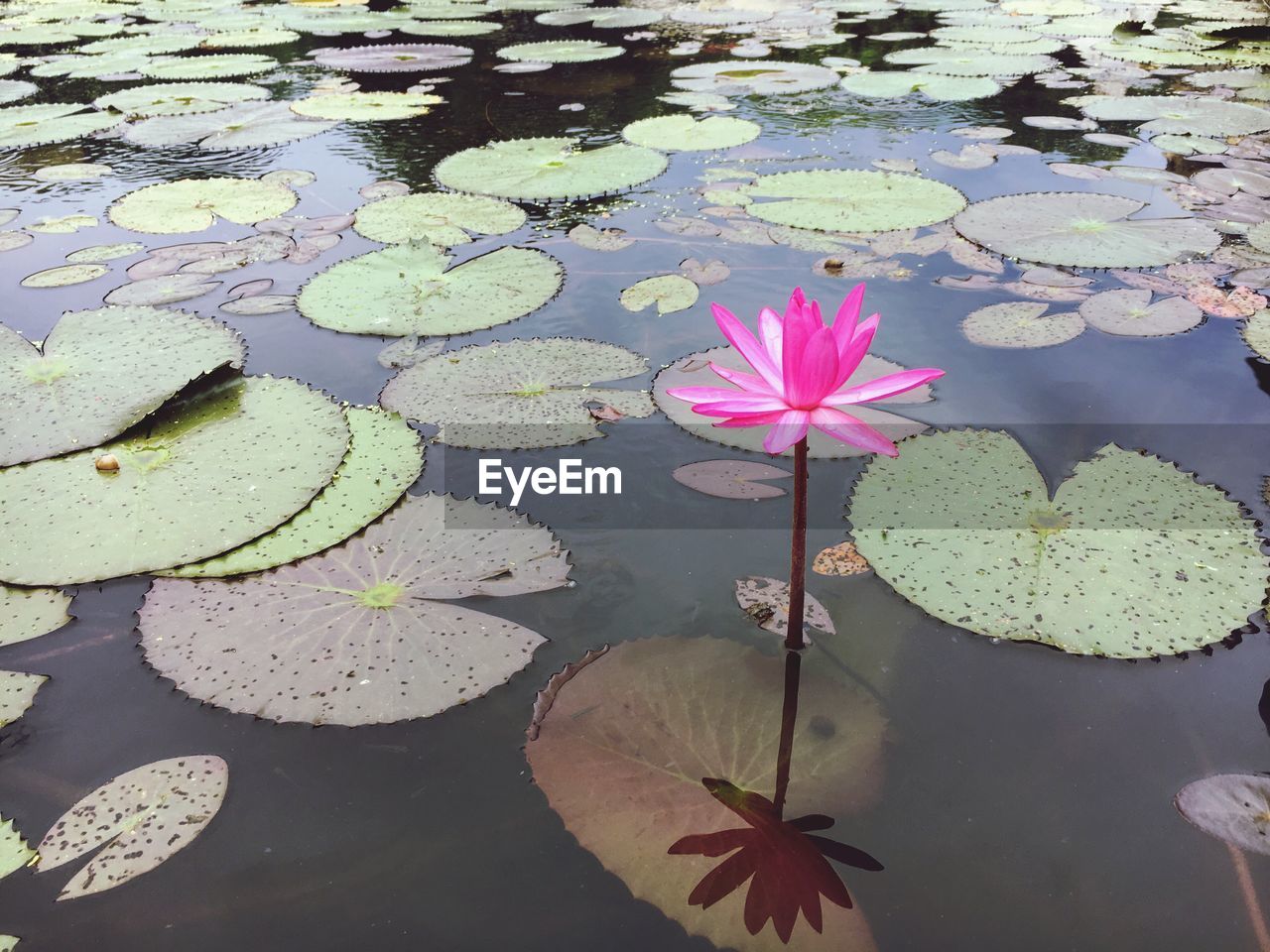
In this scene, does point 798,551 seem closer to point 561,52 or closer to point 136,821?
point 136,821

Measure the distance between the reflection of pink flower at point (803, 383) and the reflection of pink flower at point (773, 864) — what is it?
606 millimetres

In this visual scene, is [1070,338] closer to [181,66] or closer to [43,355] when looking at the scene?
[43,355]

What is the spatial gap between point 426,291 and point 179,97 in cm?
404

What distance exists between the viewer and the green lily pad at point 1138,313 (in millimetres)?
2836

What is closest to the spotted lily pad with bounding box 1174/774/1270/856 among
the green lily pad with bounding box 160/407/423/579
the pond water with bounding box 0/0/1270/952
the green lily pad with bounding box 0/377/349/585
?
the pond water with bounding box 0/0/1270/952

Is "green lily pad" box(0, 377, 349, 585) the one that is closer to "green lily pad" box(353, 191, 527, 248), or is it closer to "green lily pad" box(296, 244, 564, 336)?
"green lily pad" box(296, 244, 564, 336)

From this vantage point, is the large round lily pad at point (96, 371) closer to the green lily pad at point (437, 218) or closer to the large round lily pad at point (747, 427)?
the green lily pad at point (437, 218)

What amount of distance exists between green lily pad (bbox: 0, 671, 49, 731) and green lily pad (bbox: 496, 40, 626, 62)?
20.4 ft

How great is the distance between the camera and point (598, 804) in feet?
4.78

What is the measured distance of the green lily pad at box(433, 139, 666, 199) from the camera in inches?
161

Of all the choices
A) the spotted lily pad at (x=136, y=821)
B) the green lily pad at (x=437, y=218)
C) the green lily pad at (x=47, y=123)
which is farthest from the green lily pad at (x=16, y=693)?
the green lily pad at (x=47, y=123)

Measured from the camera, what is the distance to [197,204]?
4039mm

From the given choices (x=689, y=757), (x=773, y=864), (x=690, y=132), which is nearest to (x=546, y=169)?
(x=690, y=132)

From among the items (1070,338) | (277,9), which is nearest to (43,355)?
(1070,338)
